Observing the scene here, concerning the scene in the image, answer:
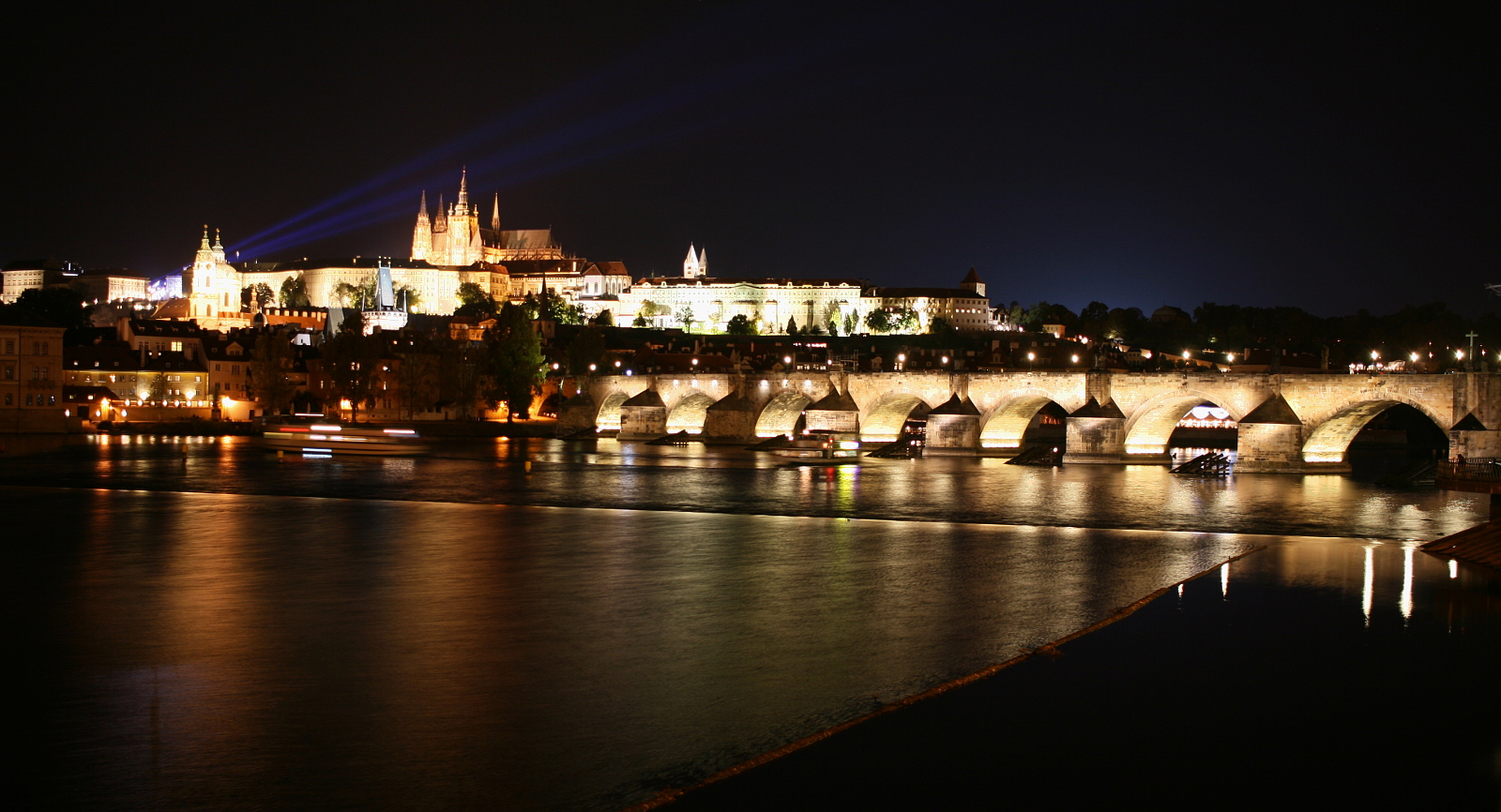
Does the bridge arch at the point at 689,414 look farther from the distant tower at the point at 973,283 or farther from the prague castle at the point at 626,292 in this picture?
the distant tower at the point at 973,283

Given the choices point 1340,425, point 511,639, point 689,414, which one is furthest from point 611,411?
point 511,639

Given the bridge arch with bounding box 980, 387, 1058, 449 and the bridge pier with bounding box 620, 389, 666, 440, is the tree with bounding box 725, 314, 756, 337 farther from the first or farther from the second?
the bridge arch with bounding box 980, 387, 1058, 449

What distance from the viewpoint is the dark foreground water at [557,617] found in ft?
23.4

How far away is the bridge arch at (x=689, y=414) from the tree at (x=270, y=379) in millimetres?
19371

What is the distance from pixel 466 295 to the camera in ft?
416

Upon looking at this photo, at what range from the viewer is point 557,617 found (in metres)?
11.5

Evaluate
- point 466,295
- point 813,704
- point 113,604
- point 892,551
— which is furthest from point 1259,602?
point 466,295

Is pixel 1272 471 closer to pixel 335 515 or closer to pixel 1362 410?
pixel 1362 410

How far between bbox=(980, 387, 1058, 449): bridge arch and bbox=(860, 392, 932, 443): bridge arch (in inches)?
128

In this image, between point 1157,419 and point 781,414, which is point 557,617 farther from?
point 781,414

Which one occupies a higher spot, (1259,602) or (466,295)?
(466,295)

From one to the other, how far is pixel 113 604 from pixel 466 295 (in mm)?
118152

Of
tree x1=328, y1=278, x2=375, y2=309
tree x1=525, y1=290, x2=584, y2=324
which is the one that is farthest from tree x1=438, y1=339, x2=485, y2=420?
tree x1=328, y1=278, x2=375, y2=309

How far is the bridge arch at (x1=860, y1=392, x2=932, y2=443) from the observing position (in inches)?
1778
